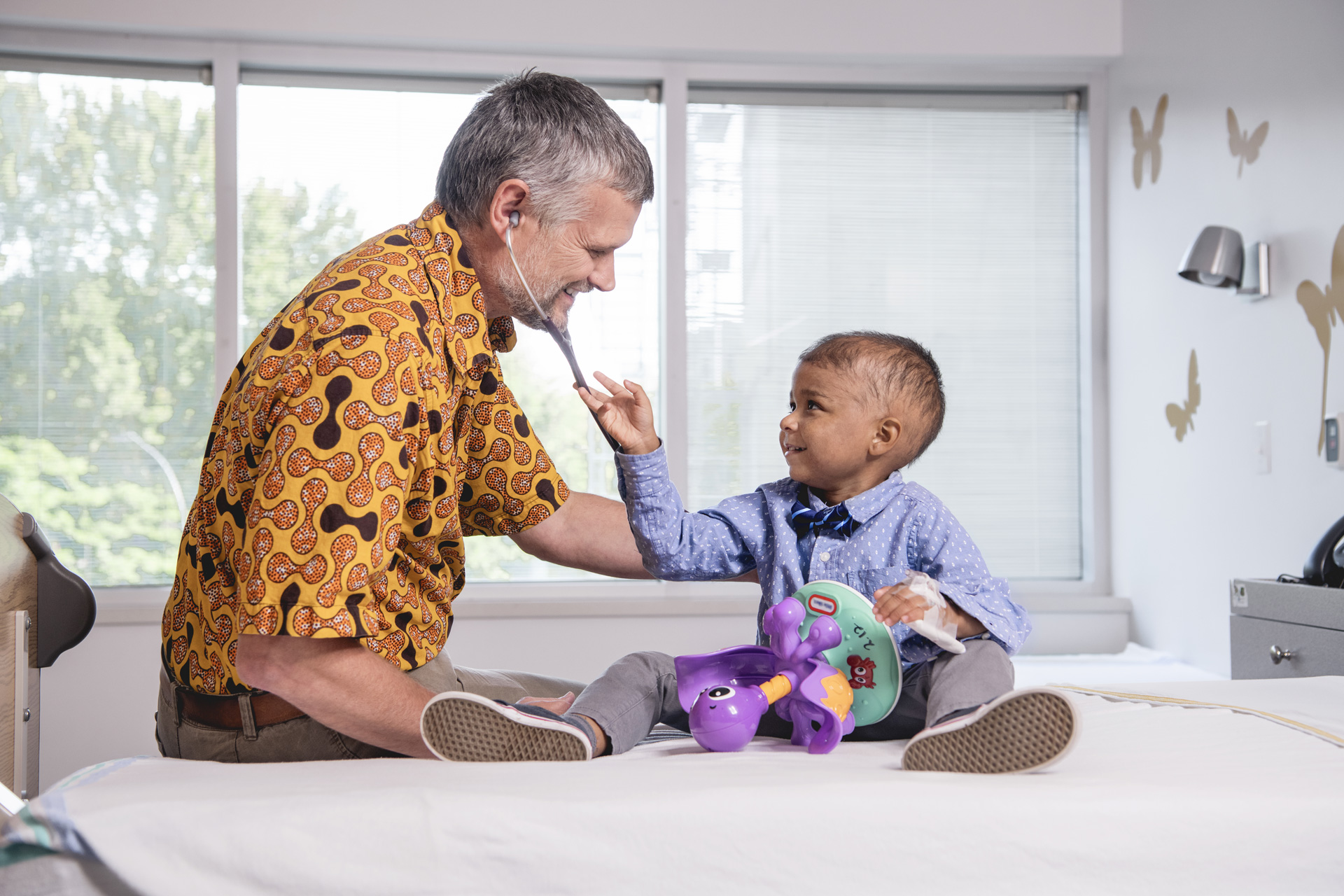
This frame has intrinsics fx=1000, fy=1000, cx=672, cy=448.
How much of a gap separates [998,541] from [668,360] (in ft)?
4.29

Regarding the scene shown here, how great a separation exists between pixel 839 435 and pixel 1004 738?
574 millimetres

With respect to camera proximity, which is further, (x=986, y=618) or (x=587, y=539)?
(x=587, y=539)

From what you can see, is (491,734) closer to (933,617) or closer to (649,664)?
(649,664)

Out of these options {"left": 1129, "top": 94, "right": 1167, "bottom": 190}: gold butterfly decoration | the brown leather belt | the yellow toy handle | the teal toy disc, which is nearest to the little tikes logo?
the teal toy disc

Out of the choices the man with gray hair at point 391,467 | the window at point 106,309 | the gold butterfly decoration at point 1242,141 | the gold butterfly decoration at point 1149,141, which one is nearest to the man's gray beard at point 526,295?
the man with gray hair at point 391,467

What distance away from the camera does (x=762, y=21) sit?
3.24 metres

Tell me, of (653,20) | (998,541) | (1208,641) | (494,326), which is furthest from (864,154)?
(494,326)

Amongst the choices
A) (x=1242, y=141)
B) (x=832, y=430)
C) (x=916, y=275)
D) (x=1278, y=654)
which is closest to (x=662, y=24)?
(x=916, y=275)

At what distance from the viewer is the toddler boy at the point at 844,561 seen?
0.97 meters

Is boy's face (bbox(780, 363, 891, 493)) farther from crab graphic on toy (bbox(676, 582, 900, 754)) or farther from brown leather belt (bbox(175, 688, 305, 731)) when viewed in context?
brown leather belt (bbox(175, 688, 305, 731))

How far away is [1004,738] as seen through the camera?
938 mm

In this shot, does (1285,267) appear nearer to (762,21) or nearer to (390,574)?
(762,21)

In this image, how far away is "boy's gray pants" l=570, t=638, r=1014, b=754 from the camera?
1.10 meters

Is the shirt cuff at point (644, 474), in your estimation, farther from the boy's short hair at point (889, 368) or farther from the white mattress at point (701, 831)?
the white mattress at point (701, 831)
